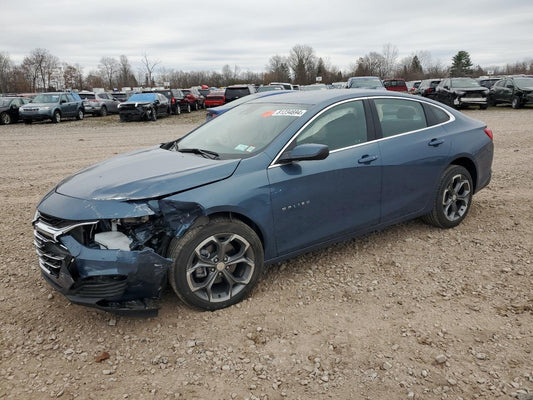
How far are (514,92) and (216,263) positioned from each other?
74.9 ft

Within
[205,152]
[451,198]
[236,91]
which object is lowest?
[451,198]

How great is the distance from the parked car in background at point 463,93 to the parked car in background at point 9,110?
2174 cm

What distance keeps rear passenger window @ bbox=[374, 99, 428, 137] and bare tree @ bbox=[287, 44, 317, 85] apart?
7689 centimetres

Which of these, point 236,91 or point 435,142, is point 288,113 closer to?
point 435,142

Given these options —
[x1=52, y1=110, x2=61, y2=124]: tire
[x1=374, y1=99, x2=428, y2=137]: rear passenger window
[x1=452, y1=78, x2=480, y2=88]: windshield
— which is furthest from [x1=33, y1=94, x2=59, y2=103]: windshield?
[x1=374, y1=99, x2=428, y2=137]: rear passenger window

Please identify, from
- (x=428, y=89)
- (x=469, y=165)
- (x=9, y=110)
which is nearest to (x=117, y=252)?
(x=469, y=165)

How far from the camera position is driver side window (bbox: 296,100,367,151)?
386cm

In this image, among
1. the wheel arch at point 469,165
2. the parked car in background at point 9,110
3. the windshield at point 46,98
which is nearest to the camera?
the wheel arch at point 469,165

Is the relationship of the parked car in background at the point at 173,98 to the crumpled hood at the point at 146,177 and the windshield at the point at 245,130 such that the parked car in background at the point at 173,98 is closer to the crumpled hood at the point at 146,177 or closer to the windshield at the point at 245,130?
the windshield at the point at 245,130

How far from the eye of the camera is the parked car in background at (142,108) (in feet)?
74.1

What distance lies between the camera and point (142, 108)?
22656 mm

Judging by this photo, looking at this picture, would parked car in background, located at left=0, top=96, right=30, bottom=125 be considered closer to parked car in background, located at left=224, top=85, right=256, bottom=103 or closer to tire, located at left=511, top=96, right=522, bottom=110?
parked car in background, located at left=224, top=85, right=256, bottom=103

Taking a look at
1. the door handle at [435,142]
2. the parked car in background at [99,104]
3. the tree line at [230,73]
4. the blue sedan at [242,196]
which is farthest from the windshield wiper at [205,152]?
the tree line at [230,73]

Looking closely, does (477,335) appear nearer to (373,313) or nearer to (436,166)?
(373,313)
